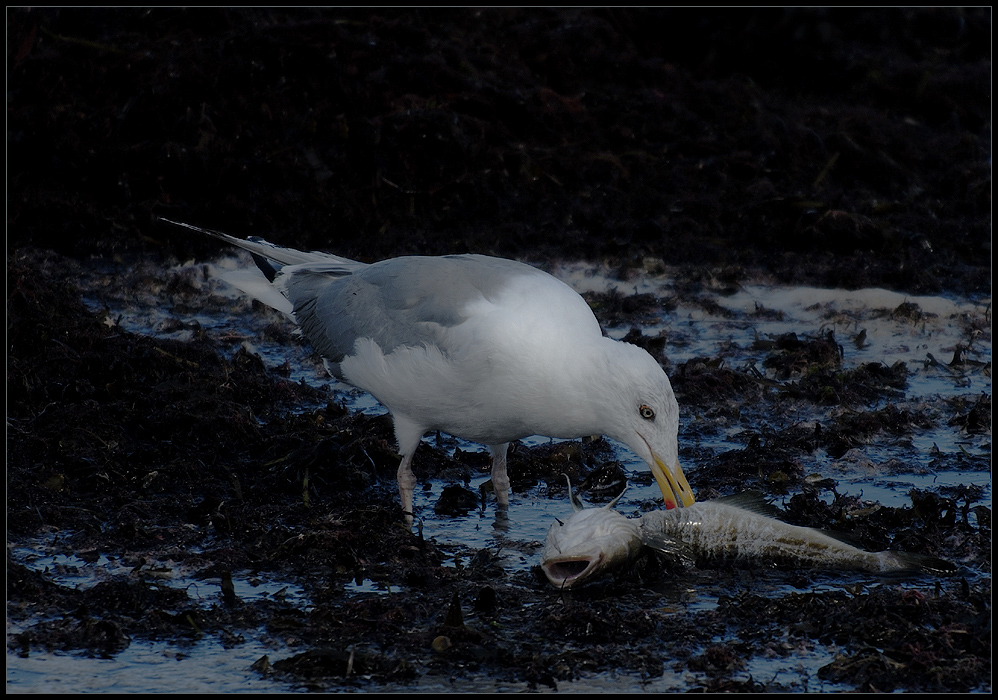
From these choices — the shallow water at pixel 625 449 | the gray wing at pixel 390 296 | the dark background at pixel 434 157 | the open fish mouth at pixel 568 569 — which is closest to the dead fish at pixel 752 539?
the shallow water at pixel 625 449

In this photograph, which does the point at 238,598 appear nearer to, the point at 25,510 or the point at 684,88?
the point at 25,510

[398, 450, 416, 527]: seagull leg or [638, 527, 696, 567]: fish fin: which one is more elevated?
[398, 450, 416, 527]: seagull leg

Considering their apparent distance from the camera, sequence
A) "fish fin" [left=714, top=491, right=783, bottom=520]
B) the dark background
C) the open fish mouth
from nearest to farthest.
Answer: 1. the open fish mouth
2. "fish fin" [left=714, top=491, right=783, bottom=520]
3. the dark background

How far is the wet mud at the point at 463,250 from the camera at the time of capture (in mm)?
4379

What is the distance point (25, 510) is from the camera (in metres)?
5.24

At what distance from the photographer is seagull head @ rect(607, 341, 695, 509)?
471cm

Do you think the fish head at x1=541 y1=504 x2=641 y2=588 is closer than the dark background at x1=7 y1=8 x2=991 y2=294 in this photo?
Yes

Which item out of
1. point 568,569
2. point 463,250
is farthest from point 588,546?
point 463,250

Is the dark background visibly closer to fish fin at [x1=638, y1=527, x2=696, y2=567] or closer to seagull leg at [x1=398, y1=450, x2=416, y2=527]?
seagull leg at [x1=398, y1=450, x2=416, y2=527]

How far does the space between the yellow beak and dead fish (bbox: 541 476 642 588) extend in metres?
0.20

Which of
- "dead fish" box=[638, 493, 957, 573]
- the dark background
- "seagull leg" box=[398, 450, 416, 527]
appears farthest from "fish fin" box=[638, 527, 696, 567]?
the dark background

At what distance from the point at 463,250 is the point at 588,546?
4.73m

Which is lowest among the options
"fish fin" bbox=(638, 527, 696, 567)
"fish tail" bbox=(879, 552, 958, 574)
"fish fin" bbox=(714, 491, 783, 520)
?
"fish tail" bbox=(879, 552, 958, 574)

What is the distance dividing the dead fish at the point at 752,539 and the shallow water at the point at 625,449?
0.33 ft
